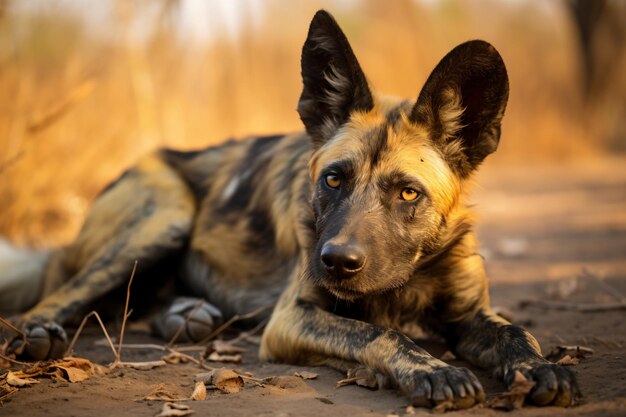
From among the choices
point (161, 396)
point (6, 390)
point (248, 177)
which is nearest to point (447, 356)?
point (161, 396)

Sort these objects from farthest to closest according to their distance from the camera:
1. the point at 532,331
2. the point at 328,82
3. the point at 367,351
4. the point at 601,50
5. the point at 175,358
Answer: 1. the point at 601,50
2. the point at 532,331
3. the point at 328,82
4. the point at 175,358
5. the point at 367,351

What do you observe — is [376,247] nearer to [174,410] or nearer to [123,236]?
[174,410]

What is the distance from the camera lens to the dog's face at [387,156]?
2.75 m

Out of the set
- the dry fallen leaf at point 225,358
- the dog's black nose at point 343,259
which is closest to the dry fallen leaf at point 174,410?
the dog's black nose at point 343,259

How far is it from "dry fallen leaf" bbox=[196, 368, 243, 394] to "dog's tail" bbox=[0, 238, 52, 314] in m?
2.07

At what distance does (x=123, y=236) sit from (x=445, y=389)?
7.58 ft

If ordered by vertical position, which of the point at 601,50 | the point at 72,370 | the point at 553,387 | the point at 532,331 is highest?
the point at 601,50

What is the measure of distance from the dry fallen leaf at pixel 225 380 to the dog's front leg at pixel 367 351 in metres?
0.42

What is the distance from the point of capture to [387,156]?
9.70ft

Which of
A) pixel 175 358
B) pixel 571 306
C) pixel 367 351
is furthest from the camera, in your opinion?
pixel 571 306

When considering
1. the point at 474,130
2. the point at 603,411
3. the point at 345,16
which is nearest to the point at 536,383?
the point at 603,411

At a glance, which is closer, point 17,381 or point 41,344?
point 17,381

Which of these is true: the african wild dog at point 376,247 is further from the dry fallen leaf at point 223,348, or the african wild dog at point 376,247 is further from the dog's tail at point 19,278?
the dog's tail at point 19,278

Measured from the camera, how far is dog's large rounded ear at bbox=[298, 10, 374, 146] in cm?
309
